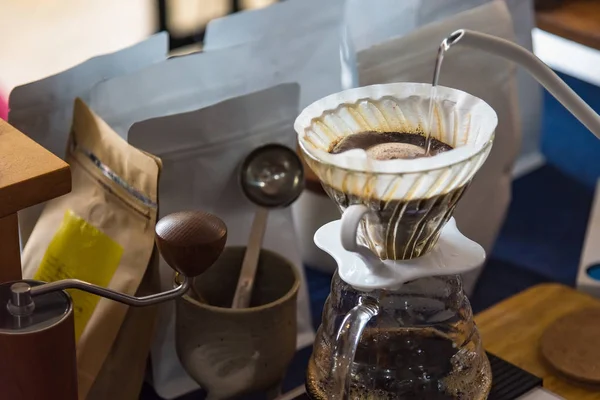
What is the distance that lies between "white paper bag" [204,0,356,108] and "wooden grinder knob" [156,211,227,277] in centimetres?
38

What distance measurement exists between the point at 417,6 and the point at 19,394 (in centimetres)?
87

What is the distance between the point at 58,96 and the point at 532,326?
55cm

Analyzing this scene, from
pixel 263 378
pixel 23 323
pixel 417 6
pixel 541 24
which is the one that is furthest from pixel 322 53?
pixel 23 323

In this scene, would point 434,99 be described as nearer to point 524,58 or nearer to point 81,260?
point 524,58

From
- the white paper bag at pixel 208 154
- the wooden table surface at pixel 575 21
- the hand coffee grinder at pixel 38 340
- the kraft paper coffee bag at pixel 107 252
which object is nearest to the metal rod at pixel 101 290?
the hand coffee grinder at pixel 38 340

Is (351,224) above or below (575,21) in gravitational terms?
above

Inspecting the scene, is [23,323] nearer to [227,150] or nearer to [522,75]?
[227,150]

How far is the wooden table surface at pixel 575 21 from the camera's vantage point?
1.48 metres

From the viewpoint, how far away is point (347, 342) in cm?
64

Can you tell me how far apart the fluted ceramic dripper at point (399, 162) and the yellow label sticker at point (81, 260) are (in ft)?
1.04

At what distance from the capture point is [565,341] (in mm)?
927

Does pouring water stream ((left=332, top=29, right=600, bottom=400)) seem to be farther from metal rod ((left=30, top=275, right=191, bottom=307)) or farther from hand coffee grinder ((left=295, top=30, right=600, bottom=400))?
metal rod ((left=30, top=275, right=191, bottom=307))

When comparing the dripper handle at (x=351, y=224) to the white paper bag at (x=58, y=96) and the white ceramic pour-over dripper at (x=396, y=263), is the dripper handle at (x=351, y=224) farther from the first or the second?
the white paper bag at (x=58, y=96)

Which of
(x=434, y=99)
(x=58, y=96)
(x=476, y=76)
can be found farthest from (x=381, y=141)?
(x=476, y=76)
